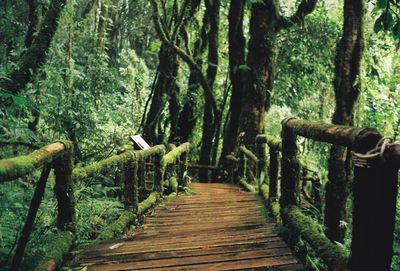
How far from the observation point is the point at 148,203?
5992 millimetres

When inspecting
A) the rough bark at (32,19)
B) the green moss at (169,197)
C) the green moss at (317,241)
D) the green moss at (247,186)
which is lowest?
the green moss at (247,186)

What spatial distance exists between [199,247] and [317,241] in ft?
4.02

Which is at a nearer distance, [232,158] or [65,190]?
[65,190]

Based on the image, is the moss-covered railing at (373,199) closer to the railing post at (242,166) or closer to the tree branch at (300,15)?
the railing post at (242,166)

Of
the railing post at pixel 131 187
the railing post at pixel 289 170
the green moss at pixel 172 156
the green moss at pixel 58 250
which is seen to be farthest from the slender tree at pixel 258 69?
the green moss at pixel 58 250

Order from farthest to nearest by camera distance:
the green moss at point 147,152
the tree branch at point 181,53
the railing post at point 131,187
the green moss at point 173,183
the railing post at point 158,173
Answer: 1. the tree branch at point 181,53
2. the green moss at point 173,183
3. the railing post at point 158,173
4. the green moss at point 147,152
5. the railing post at point 131,187

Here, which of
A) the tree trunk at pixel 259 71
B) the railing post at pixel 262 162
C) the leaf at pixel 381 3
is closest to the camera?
the leaf at pixel 381 3

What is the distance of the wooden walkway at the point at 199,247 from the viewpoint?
3.34m

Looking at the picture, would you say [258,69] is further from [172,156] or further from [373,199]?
[373,199]

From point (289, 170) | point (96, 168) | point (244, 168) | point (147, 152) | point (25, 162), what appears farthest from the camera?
point (244, 168)

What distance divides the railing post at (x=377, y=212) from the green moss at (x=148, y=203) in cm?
366

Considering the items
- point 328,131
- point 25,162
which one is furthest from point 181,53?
point 25,162

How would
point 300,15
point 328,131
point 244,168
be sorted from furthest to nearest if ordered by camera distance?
point 300,15, point 244,168, point 328,131

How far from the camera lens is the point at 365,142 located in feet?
7.38
